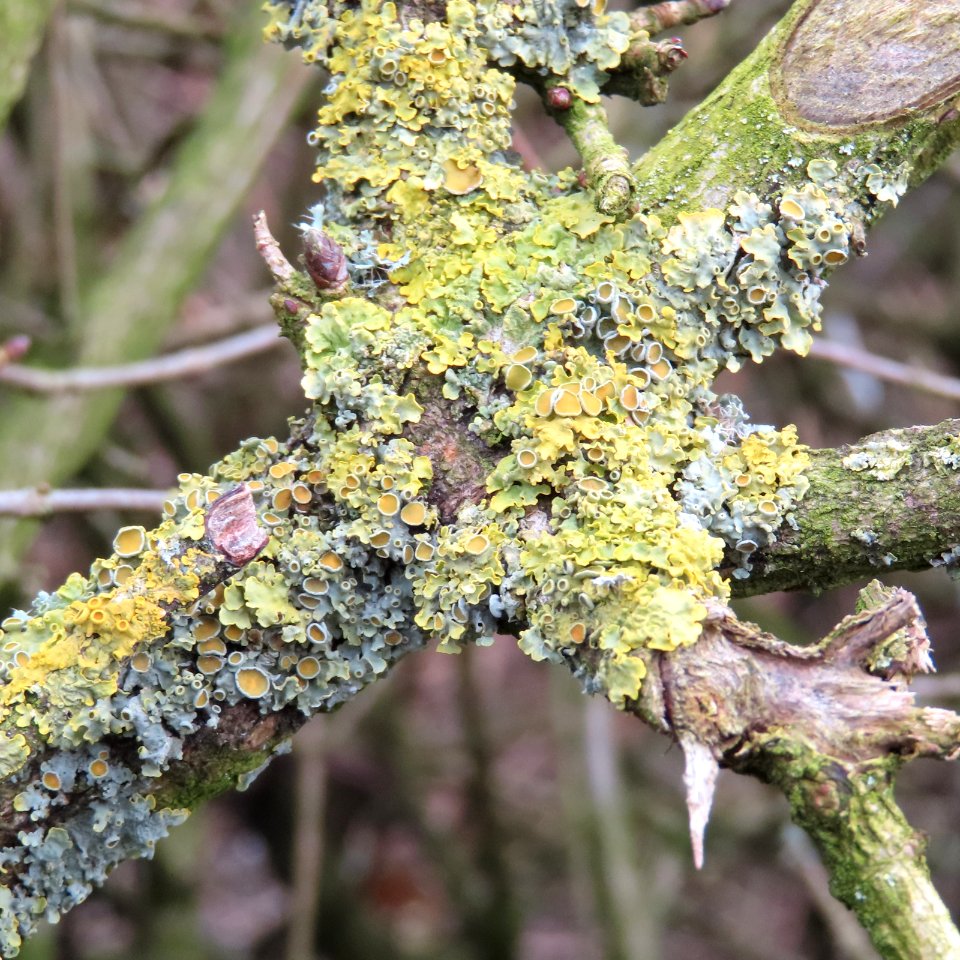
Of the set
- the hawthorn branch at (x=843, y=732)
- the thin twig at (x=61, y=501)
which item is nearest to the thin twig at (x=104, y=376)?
the thin twig at (x=61, y=501)

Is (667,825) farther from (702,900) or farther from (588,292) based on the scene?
(588,292)

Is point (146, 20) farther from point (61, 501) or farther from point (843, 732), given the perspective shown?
point (843, 732)

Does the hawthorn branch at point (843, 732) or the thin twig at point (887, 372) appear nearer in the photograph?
the hawthorn branch at point (843, 732)

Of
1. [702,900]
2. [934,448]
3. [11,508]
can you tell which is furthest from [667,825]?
[934,448]

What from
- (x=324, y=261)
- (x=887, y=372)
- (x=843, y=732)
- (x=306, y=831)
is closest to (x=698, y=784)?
(x=843, y=732)

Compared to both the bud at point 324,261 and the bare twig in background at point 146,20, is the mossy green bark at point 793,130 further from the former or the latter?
the bare twig in background at point 146,20
